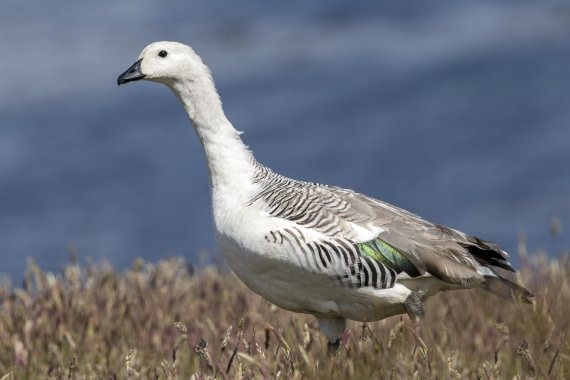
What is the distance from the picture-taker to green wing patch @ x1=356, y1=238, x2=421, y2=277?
5.96m

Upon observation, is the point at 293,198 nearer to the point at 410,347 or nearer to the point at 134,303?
the point at 410,347

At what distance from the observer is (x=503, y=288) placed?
6.29 metres

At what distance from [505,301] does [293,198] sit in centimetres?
179

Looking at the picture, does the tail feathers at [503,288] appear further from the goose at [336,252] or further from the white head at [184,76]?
the white head at [184,76]

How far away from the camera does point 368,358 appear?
4656mm

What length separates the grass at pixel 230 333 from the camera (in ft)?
15.6

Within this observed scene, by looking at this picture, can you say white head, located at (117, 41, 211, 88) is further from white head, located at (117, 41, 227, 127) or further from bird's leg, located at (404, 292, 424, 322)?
bird's leg, located at (404, 292, 424, 322)

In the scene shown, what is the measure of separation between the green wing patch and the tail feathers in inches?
24.8

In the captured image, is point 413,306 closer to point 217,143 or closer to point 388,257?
point 388,257

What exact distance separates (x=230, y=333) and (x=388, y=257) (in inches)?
52.9

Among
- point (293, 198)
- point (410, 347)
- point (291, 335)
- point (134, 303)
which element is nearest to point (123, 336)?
point (134, 303)

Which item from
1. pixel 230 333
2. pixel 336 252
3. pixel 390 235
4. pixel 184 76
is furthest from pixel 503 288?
pixel 184 76

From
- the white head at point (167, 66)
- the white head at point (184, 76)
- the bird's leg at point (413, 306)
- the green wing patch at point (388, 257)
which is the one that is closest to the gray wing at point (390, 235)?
the green wing patch at point (388, 257)

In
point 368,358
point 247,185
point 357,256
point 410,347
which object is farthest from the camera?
point 247,185
